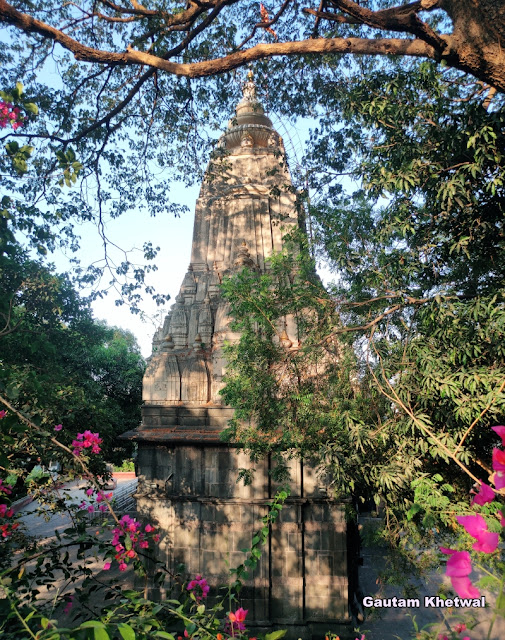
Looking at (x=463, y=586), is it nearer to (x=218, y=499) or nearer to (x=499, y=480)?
(x=499, y=480)

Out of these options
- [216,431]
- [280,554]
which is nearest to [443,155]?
[216,431]

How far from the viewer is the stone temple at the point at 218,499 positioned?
7.35 metres

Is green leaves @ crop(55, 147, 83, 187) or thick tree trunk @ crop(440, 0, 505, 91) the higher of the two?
thick tree trunk @ crop(440, 0, 505, 91)

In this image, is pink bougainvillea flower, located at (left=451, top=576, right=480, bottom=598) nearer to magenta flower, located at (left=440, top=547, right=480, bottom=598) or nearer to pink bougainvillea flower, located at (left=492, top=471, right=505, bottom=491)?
magenta flower, located at (left=440, top=547, right=480, bottom=598)

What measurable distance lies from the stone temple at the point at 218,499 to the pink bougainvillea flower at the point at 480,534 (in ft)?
22.0

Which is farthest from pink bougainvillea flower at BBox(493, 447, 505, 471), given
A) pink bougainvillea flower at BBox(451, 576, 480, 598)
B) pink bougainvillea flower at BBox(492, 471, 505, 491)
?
pink bougainvillea flower at BBox(451, 576, 480, 598)

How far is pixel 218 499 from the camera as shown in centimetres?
770

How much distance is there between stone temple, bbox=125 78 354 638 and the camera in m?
7.35

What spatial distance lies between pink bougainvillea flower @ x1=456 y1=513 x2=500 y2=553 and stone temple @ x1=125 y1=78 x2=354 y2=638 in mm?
6695

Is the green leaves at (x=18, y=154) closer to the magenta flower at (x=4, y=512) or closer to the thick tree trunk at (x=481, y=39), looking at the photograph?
the magenta flower at (x=4, y=512)

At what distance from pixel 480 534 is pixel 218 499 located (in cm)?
715

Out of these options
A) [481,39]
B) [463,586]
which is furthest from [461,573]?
[481,39]

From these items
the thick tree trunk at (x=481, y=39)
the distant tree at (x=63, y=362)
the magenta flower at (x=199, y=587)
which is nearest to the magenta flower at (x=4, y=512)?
the magenta flower at (x=199, y=587)

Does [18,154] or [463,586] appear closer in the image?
[463,586]
